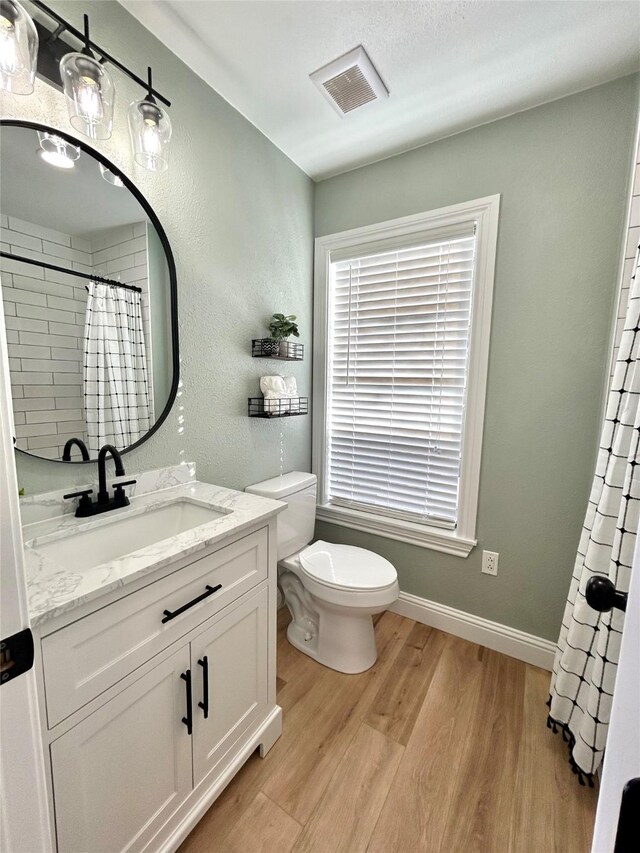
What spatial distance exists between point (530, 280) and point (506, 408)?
0.58 meters

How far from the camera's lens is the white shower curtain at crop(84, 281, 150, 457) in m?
1.16

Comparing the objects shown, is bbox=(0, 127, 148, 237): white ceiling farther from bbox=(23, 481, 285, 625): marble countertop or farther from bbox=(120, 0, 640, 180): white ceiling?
bbox=(23, 481, 285, 625): marble countertop

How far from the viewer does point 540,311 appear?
1568mm

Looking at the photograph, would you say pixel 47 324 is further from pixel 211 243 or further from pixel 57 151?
pixel 211 243

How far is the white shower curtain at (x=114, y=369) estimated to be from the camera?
1.16m

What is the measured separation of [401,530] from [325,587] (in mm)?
640

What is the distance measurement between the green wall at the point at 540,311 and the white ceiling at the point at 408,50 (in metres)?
0.14

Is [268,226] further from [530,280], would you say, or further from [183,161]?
[530,280]

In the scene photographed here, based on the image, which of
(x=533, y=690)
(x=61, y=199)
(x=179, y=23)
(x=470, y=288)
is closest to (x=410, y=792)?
(x=533, y=690)

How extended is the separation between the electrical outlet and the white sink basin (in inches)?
53.1

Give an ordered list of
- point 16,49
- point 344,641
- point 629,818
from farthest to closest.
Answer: point 344,641, point 16,49, point 629,818

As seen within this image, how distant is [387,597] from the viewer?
1.53 metres

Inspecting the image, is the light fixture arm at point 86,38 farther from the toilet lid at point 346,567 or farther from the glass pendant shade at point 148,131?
the toilet lid at point 346,567

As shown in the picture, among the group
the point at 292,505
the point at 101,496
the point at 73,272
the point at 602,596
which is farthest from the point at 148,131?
the point at 602,596
